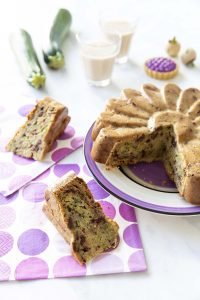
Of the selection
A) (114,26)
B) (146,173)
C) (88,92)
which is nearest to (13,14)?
(114,26)

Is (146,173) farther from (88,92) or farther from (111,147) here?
(88,92)

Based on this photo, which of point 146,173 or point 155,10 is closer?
point 146,173

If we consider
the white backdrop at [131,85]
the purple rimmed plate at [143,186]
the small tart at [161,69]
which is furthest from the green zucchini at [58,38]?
Answer: the purple rimmed plate at [143,186]

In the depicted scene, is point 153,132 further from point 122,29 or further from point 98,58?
point 122,29

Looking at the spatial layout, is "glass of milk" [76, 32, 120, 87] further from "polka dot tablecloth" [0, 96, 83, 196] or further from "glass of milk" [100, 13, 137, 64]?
"polka dot tablecloth" [0, 96, 83, 196]

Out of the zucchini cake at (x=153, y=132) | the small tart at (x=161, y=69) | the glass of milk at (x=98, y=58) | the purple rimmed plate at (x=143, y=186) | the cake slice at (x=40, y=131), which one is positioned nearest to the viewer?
the purple rimmed plate at (x=143, y=186)

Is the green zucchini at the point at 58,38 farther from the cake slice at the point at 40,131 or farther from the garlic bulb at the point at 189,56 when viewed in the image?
the garlic bulb at the point at 189,56
